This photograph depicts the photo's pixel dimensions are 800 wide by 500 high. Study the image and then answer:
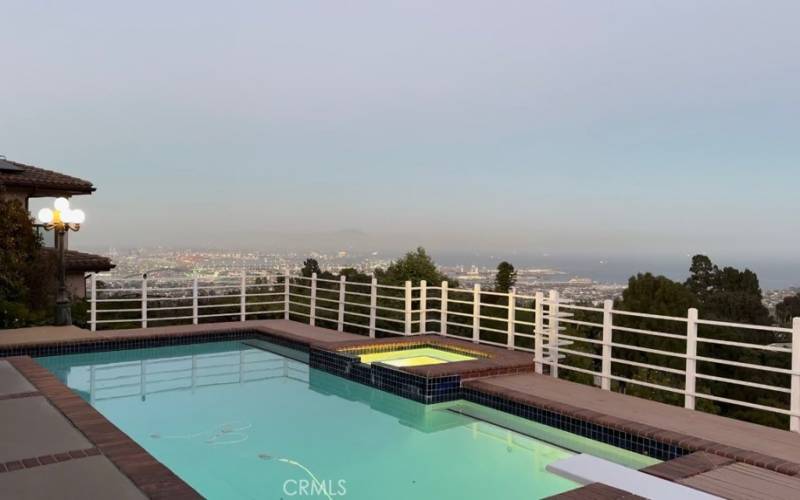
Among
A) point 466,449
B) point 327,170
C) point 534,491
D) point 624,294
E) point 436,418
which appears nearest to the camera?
point 534,491

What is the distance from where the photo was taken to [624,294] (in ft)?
95.8

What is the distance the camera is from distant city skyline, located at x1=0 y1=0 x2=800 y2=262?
40.5 feet

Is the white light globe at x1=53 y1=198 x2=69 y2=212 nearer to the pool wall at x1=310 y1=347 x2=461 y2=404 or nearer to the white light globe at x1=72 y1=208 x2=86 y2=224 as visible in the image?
the white light globe at x1=72 y1=208 x2=86 y2=224

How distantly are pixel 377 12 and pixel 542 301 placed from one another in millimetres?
8046

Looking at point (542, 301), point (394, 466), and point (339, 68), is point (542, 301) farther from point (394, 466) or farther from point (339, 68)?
point (339, 68)

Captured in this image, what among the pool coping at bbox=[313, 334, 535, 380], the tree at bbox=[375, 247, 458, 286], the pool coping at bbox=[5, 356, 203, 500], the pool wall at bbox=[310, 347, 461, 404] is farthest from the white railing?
the pool coping at bbox=[5, 356, 203, 500]

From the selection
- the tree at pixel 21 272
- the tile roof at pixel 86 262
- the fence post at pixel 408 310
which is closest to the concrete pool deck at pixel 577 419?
the fence post at pixel 408 310

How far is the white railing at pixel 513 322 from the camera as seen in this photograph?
18.8 ft

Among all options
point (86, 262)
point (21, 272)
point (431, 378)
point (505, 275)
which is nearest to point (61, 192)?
point (86, 262)

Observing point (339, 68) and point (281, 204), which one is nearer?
point (339, 68)

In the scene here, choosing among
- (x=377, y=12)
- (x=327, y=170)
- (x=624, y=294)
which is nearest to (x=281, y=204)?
(x=327, y=170)

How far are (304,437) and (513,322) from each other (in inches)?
141

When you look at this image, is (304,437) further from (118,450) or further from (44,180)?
(44,180)

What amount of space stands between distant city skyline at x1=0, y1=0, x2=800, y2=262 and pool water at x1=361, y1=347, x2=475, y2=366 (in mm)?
7203
